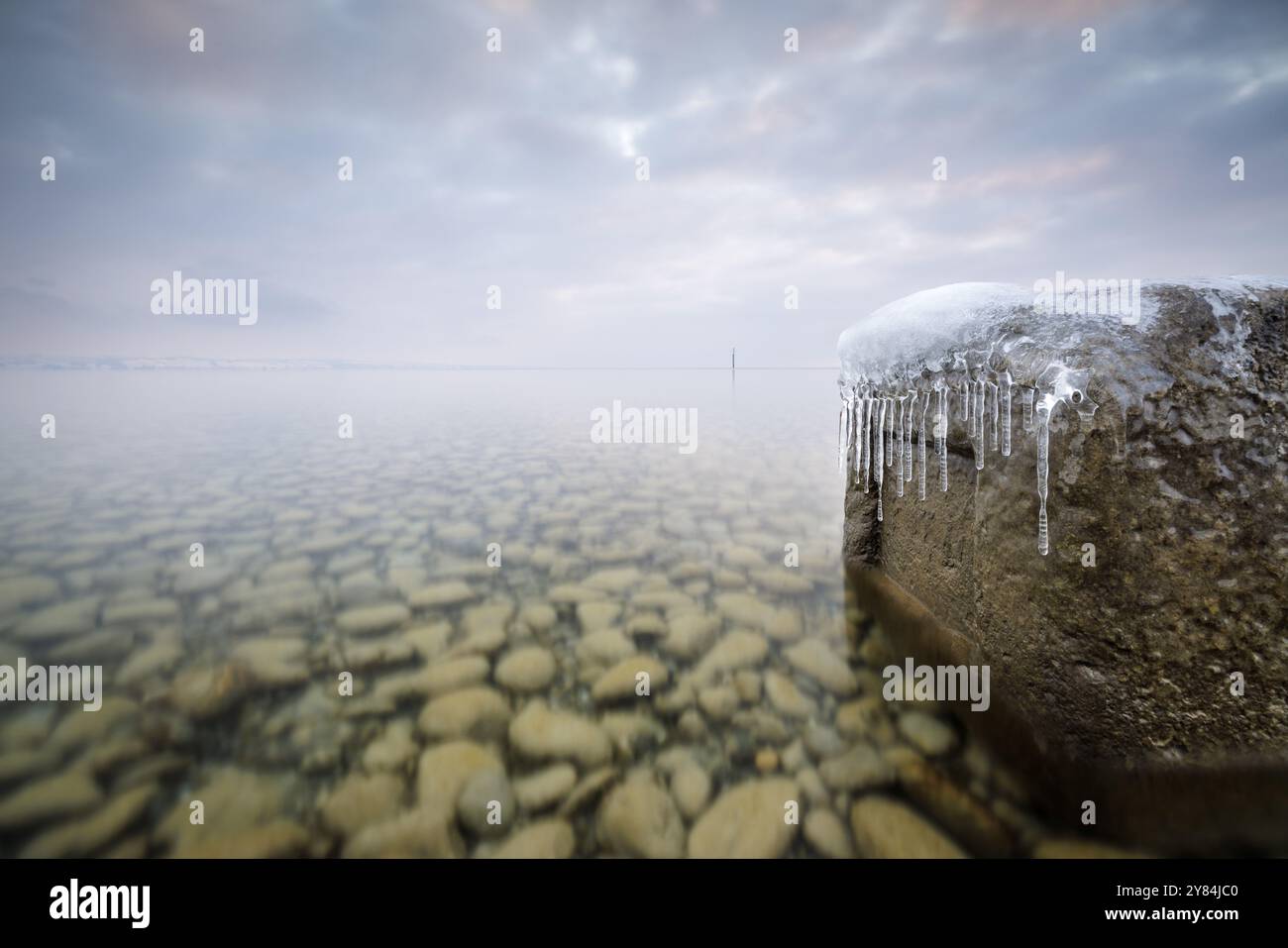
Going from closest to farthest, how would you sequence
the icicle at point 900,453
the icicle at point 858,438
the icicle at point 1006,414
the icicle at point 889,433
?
the icicle at point 1006,414 < the icicle at point 900,453 < the icicle at point 889,433 < the icicle at point 858,438

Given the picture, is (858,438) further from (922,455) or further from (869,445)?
(922,455)

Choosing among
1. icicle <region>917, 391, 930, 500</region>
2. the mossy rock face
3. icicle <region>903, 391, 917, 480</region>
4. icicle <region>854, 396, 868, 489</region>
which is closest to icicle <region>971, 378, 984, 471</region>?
the mossy rock face

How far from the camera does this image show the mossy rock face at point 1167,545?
4.95ft

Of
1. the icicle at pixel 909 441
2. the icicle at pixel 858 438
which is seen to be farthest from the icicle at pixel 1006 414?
the icicle at pixel 858 438

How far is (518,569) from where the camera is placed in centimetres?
338

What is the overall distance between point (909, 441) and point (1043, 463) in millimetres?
942

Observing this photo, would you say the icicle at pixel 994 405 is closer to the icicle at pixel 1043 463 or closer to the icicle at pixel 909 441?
the icicle at pixel 1043 463

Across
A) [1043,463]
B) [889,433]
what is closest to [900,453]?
[889,433]

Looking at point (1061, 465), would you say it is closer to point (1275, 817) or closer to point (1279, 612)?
point (1279, 612)

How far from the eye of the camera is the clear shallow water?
1544mm

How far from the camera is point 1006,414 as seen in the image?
72.9 inches

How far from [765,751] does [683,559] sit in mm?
1788

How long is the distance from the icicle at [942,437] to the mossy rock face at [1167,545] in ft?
1.57
